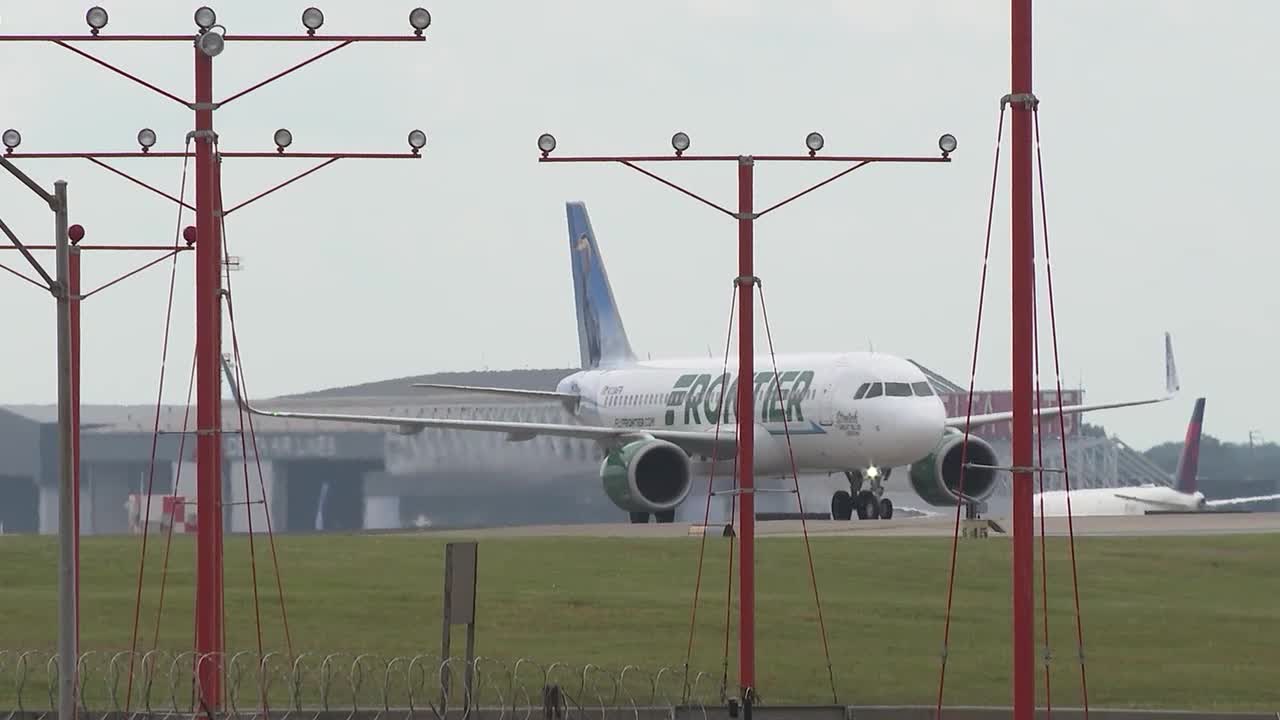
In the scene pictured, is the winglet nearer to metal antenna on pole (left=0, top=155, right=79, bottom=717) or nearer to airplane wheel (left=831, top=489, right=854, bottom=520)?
airplane wheel (left=831, top=489, right=854, bottom=520)

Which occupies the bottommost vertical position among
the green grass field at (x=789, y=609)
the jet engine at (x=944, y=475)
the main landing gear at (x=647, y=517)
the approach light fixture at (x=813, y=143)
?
the main landing gear at (x=647, y=517)

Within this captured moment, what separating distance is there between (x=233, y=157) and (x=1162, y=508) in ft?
240

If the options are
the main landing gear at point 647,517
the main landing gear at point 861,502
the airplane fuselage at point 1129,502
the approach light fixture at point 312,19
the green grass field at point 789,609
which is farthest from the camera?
the airplane fuselage at point 1129,502

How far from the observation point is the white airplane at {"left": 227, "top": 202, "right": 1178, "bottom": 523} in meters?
52.0

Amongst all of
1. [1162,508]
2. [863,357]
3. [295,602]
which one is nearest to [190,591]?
[295,602]

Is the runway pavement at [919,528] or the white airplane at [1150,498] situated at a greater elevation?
the runway pavement at [919,528]

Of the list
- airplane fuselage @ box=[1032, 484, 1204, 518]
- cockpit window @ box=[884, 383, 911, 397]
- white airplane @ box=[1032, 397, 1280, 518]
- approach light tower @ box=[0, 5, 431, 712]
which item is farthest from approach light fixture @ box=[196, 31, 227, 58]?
airplane fuselage @ box=[1032, 484, 1204, 518]

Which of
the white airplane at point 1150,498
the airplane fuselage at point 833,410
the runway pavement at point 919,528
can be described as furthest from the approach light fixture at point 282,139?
the white airplane at point 1150,498

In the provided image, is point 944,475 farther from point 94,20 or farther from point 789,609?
point 94,20

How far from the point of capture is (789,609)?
99.0ft

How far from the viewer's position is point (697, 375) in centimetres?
5825

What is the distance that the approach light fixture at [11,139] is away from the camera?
22078 mm

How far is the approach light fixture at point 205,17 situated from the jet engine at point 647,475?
35.4 m

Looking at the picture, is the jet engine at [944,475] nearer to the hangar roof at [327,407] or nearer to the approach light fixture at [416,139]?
the hangar roof at [327,407]
